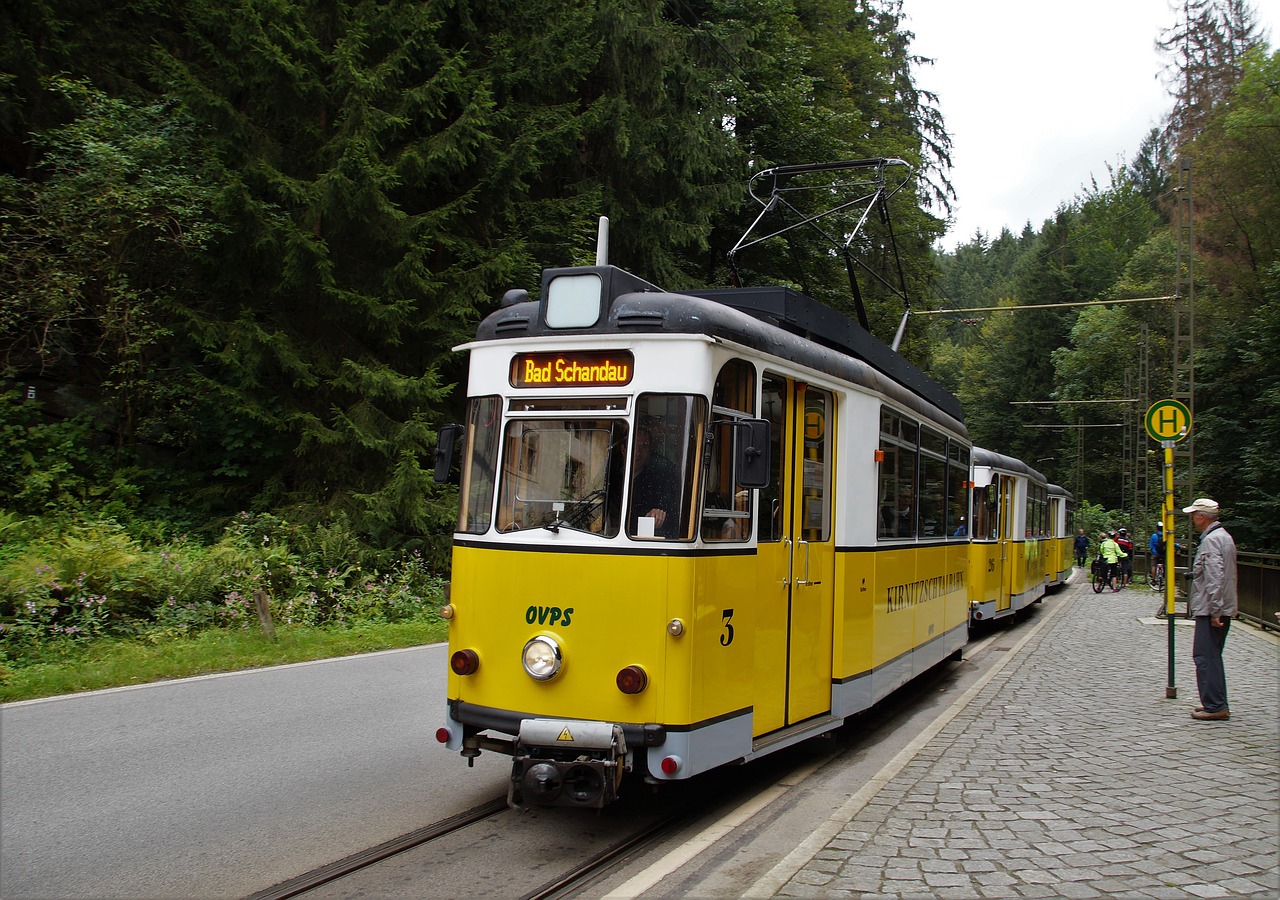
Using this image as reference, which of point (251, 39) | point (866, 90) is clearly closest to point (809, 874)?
point (251, 39)

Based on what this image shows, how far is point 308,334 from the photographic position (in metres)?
17.5

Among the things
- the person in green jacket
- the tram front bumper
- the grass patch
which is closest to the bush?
the grass patch

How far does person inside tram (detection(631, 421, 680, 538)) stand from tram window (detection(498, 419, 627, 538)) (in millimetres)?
106

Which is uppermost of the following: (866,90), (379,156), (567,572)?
(866,90)

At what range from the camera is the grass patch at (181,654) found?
9445 millimetres

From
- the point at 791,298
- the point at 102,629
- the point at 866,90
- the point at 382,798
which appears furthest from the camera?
the point at 866,90

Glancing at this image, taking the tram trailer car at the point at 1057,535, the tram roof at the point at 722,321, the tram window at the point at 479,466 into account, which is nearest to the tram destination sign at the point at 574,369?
the tram roof at the point at 722,321

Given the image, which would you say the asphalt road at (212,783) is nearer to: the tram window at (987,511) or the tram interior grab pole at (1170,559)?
the tram interior grab pole at (1170,559)

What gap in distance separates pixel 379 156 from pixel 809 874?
15086 mm

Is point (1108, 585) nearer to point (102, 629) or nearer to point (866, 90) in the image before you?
point (866, 90)

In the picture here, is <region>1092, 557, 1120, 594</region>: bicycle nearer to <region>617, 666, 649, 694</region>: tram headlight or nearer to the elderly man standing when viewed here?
the elderly man standing

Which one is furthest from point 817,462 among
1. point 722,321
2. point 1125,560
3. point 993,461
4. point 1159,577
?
point 1125,560

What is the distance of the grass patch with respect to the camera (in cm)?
945

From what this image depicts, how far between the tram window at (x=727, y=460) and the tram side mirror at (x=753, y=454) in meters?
0.05
